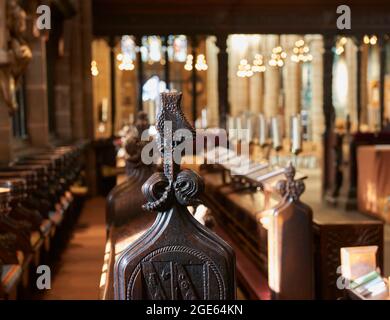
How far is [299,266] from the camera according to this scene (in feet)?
15.0

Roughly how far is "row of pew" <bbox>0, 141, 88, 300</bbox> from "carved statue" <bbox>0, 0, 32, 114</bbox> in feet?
2.16

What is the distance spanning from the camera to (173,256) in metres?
2.05

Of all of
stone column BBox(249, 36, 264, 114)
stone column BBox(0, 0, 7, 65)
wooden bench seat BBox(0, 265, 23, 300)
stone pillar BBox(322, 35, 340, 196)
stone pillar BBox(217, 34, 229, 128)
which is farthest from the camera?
stone column BBox(249, 36, 264, 114)

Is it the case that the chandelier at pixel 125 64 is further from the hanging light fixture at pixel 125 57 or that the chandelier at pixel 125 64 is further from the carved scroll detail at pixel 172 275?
the carved scroll detail at pixel 172 275

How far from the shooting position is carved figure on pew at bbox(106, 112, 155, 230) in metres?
5.09

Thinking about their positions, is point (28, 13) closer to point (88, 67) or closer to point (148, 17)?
point (88, 67)

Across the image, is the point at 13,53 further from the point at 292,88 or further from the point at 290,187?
the point at 292,88

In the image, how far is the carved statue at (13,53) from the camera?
683 cm

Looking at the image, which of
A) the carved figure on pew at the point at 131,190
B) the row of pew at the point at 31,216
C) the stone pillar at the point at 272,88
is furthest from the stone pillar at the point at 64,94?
the stone pillar at the point at 272,88

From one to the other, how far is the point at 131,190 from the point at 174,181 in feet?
11.1

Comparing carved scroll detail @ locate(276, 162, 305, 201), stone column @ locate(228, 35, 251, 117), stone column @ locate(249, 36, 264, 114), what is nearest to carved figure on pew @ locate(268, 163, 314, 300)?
carved scroll detail @ locate(276, 162, 305, 201)

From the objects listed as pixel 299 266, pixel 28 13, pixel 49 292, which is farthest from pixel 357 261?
pixel 28 13

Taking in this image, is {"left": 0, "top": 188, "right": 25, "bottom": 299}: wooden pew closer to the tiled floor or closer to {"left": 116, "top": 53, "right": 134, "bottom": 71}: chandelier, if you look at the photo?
the tiled floor
